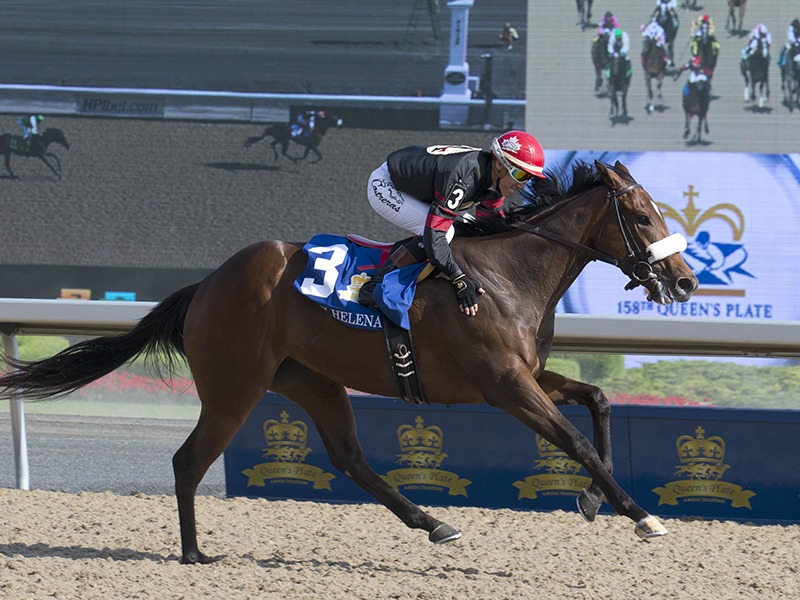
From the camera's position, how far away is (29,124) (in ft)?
63.8

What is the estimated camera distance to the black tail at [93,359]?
4516 millimetres

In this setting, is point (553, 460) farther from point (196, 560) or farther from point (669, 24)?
point (669, 24)

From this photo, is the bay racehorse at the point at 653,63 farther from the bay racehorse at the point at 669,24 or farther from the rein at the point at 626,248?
the rein at the point at 626,248

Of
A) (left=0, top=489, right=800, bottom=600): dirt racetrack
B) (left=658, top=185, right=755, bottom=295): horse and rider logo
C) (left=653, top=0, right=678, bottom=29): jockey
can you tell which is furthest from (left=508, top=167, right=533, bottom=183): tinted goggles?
(left=653, top=0, right=678, bottom=29): jockey

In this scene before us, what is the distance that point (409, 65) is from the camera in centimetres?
1941

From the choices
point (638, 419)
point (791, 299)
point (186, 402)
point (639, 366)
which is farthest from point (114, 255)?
point (638, 419)

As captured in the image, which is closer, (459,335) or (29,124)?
(459,335)

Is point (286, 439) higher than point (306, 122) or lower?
lower

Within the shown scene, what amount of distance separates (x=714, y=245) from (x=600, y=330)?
45.8 ft

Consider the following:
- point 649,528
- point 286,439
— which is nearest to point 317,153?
point 286,439

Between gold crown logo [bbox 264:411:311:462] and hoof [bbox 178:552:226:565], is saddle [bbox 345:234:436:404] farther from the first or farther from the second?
gold crown logo [bbox 264:411:311:462]

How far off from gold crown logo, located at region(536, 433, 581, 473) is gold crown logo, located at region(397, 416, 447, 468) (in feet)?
1.98

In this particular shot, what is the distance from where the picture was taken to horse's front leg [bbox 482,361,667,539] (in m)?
3.48

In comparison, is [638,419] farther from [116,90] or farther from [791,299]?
[116,90]
